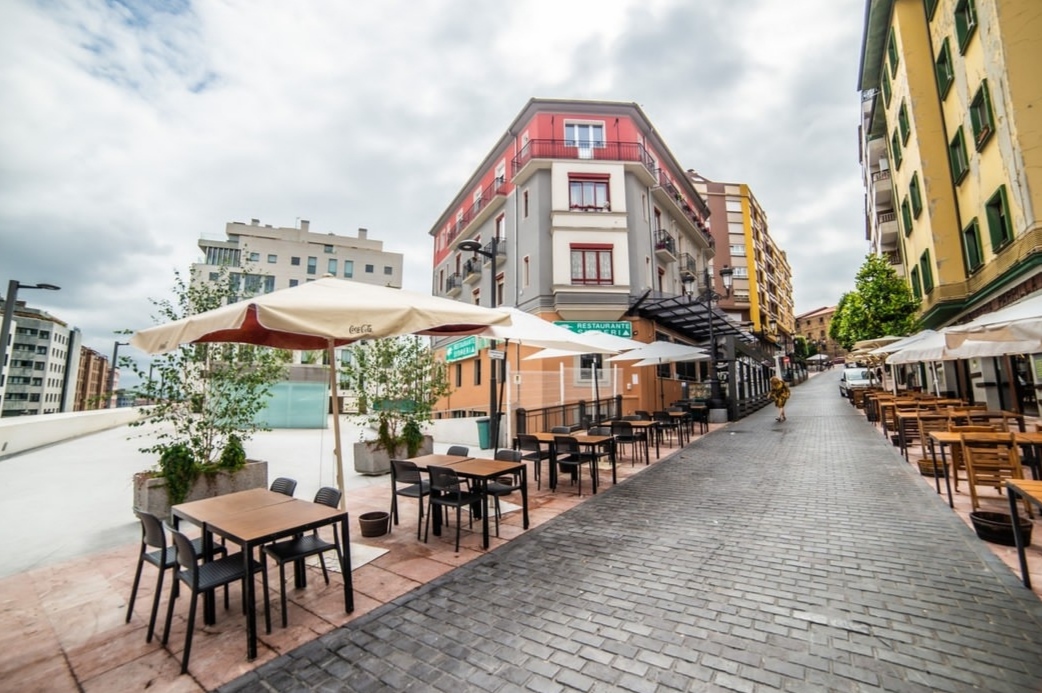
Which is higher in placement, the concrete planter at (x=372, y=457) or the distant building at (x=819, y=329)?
the distant building at (x=819, y=329)

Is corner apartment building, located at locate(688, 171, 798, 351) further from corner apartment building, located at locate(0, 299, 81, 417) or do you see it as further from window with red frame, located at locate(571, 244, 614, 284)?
corner apartment building, located at locate(0, 299, 81, 417)

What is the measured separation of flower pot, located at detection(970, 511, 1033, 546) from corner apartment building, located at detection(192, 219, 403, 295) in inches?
1954

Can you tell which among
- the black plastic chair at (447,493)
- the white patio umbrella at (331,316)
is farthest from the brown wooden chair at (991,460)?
the black plastic chair at (447,493)

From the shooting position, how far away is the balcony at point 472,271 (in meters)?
23.5

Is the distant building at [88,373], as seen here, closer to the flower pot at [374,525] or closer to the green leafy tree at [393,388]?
the green leafy tree at [393,388]

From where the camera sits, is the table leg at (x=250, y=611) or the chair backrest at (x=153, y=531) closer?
the table leg at (x=250, y=611)

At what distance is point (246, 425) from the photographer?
6.64m

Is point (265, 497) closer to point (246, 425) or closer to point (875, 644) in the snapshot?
point (246, 425)

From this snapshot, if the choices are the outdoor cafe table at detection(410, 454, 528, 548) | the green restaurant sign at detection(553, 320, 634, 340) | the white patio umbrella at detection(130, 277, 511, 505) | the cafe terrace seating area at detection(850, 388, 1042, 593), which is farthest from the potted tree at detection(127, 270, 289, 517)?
the green restaurant sign at detection(553, 320, 634, 340)

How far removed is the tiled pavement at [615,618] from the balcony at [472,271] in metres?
19.3

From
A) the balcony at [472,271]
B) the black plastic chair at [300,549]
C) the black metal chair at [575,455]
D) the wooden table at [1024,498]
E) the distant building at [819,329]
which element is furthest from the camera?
the distant building at [819,329]

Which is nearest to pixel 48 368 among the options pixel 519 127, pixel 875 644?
pixel 519 127

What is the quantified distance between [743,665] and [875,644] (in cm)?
96

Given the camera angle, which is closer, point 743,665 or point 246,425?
point 743,665
